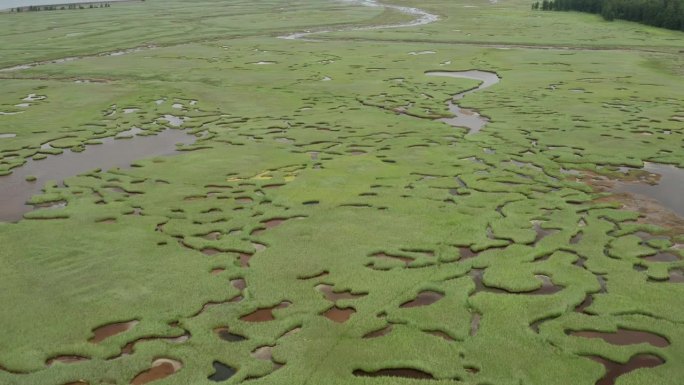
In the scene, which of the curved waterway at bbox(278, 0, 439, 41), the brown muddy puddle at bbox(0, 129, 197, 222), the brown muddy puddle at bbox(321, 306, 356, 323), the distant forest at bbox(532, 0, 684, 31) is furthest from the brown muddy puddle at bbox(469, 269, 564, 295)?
the distant forest at bbox(532, 0, 684, 31)

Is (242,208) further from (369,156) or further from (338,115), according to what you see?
(338,115)

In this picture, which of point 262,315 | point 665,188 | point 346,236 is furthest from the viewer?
point 665,188

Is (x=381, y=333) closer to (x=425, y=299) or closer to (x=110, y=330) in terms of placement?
(x=425, y=299)

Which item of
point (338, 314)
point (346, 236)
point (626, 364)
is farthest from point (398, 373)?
point (346, 236)

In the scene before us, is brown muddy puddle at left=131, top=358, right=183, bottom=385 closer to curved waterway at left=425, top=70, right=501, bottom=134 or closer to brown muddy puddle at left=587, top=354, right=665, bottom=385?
brown muddy puddle at left=587, top=354, right=665, bottom=385

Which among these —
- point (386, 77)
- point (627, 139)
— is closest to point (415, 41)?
point (386, 77)

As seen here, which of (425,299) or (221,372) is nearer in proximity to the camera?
(221,372)
